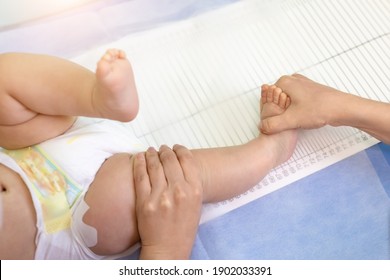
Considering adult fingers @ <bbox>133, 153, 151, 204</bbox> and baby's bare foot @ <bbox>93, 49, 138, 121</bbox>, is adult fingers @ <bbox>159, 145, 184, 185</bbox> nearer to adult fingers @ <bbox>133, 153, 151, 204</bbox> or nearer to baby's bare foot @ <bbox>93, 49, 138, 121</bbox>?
adult fingers @ <bbox>133, 153, 151, 204</bbox>

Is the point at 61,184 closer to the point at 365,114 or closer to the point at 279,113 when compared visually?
the point at 279,113

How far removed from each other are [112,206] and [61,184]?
0.36ft

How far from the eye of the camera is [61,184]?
885mm

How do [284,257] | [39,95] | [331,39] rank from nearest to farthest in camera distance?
[39,95] < [284,257] < [331,39]

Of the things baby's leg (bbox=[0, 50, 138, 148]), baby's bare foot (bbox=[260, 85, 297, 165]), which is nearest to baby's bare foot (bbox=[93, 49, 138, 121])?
baby's leg (bbox=[0, 50, 138, 148])

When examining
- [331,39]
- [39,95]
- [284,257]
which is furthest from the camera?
[331,39]

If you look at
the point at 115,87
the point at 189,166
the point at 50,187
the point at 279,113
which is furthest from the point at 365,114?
the point at 50,187

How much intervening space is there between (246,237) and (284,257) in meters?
0.09

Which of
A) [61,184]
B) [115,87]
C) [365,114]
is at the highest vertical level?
[115,87]

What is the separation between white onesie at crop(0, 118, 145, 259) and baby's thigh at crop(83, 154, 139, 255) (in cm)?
2

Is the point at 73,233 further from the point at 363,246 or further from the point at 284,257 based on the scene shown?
the point at 363,246

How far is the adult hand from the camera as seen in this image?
872 millimetres
